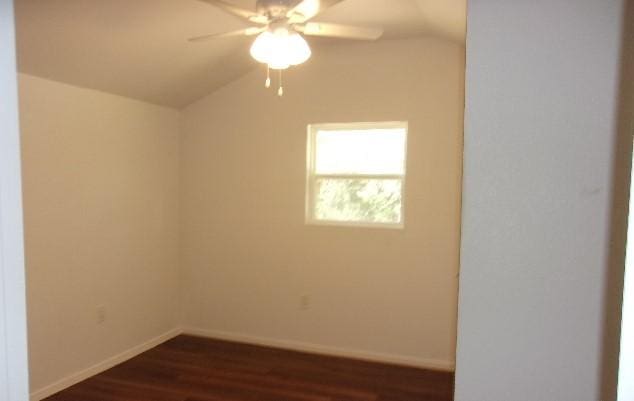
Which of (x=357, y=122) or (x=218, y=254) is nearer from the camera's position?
(x=357, y=122)

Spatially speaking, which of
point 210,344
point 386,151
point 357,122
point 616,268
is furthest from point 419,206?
point 616,268

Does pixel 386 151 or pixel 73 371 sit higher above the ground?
pixel 386 151

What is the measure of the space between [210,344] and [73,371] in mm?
1238

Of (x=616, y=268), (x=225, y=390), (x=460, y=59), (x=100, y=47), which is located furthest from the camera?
(x=460, y=59)

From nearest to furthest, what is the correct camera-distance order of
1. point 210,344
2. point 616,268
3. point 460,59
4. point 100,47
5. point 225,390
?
point 616,268 < point 100,47 < point 225,390 < point 460,59 < point 210,344

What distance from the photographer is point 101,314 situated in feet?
11.2

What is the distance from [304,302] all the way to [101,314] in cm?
177

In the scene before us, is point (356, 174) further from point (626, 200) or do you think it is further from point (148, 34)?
point (626, 200)

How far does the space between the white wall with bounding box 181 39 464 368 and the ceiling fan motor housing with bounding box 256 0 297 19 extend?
5.75ft

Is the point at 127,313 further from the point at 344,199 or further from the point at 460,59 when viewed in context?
the point at 460,59

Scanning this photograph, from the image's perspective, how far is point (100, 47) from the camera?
2734 millimetres

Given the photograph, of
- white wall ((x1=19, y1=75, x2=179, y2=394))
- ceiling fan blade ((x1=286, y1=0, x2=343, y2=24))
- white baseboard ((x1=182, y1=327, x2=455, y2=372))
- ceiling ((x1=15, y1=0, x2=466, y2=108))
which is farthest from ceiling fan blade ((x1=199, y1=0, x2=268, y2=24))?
white baseboard ((x1=182, y1=327, x2=455, y2=372))

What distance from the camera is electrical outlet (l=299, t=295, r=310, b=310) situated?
12.8 ft

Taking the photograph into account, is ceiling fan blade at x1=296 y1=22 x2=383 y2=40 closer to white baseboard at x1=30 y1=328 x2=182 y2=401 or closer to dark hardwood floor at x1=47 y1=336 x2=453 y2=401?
dark hardwood floor at x1=47 y1=336 x2=453 y2=401
